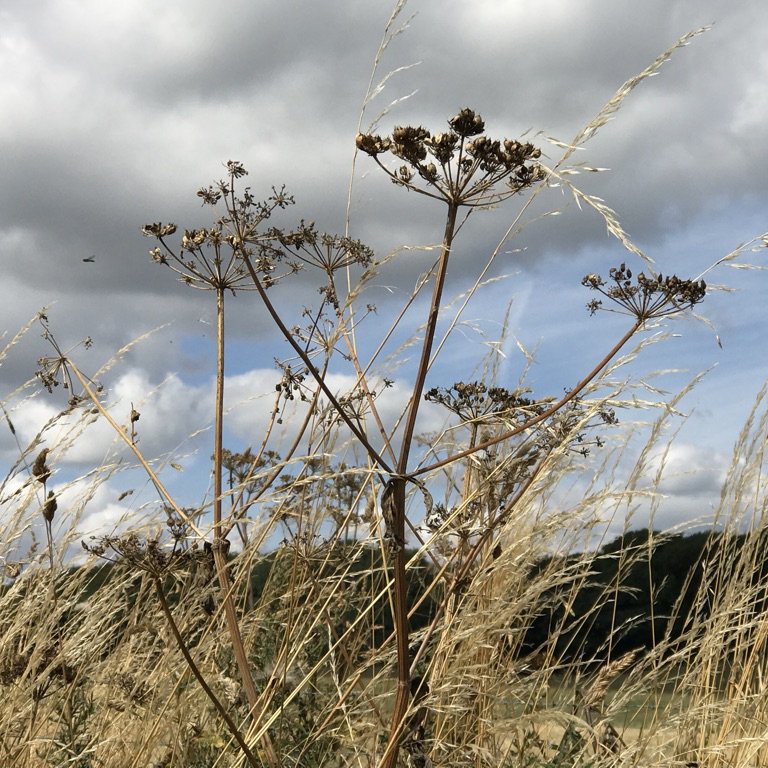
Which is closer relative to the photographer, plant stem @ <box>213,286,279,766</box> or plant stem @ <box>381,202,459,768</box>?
plant stem @ <box>381,202,459,768</box>

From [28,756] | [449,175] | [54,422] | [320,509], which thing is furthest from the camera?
[54,422]

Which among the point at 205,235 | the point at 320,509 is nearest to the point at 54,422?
the point at 320,509

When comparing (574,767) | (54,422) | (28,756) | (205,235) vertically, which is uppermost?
(205,235)

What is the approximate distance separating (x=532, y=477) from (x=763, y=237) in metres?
0.88

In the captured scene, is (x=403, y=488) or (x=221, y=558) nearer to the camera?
(x=403, y=488)

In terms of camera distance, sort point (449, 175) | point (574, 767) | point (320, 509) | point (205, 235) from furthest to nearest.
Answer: point (320, 509) < point (574, 767) < point (205, 235) < point (449, 175)

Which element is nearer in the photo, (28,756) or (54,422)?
(28,756)

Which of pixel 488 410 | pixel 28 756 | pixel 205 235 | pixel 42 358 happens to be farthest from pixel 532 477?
pixel 28 756

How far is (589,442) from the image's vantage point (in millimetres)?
2578

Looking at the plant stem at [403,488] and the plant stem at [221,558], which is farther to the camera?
the plant stem at [221,558]

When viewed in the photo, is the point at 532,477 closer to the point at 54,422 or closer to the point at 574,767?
the point at 574,767

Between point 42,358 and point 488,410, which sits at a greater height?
point 42,358

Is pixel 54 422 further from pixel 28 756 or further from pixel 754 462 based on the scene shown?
pixel 754 462

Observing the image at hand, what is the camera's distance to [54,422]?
11.7ft
